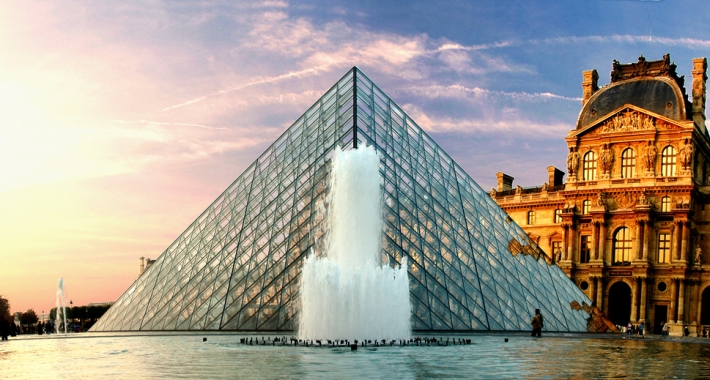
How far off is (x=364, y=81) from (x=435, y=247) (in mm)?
8226

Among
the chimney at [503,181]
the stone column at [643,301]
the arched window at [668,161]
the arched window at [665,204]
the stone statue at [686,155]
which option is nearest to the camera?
the stone statue at [686,155]

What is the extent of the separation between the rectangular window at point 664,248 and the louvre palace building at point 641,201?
0.21ft

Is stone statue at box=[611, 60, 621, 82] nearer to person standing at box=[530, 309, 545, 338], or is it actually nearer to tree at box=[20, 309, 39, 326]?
person standing at box=[530, 309, 545, 338]

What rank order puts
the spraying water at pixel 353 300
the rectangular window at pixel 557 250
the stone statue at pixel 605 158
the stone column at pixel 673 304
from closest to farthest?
the spraying water at pixel 353 300, the stone column at pixel 673 304, the stone statue at pixel 605 158, the rectangular window at pixel 557 250

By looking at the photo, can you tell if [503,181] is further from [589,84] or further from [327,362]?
[327,362]

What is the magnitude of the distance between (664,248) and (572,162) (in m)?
8.51

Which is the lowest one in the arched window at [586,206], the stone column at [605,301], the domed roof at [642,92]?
the stone column at [605,301]

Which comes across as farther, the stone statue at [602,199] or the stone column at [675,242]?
the stone statue at [602,199]

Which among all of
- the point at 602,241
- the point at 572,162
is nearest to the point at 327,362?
the point at 602,241

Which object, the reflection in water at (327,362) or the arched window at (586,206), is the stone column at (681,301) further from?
the reflection in water at (327,362)

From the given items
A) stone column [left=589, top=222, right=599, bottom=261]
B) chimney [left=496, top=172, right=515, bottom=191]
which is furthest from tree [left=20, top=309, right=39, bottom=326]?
stone column [left=589, top=222, right=599, bottom=261]

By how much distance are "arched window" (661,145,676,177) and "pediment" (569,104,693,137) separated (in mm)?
1420

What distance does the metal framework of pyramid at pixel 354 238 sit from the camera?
25.8m

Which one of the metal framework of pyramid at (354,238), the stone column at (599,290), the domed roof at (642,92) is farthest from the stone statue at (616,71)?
the metal framework of pyramid at (354,238)
